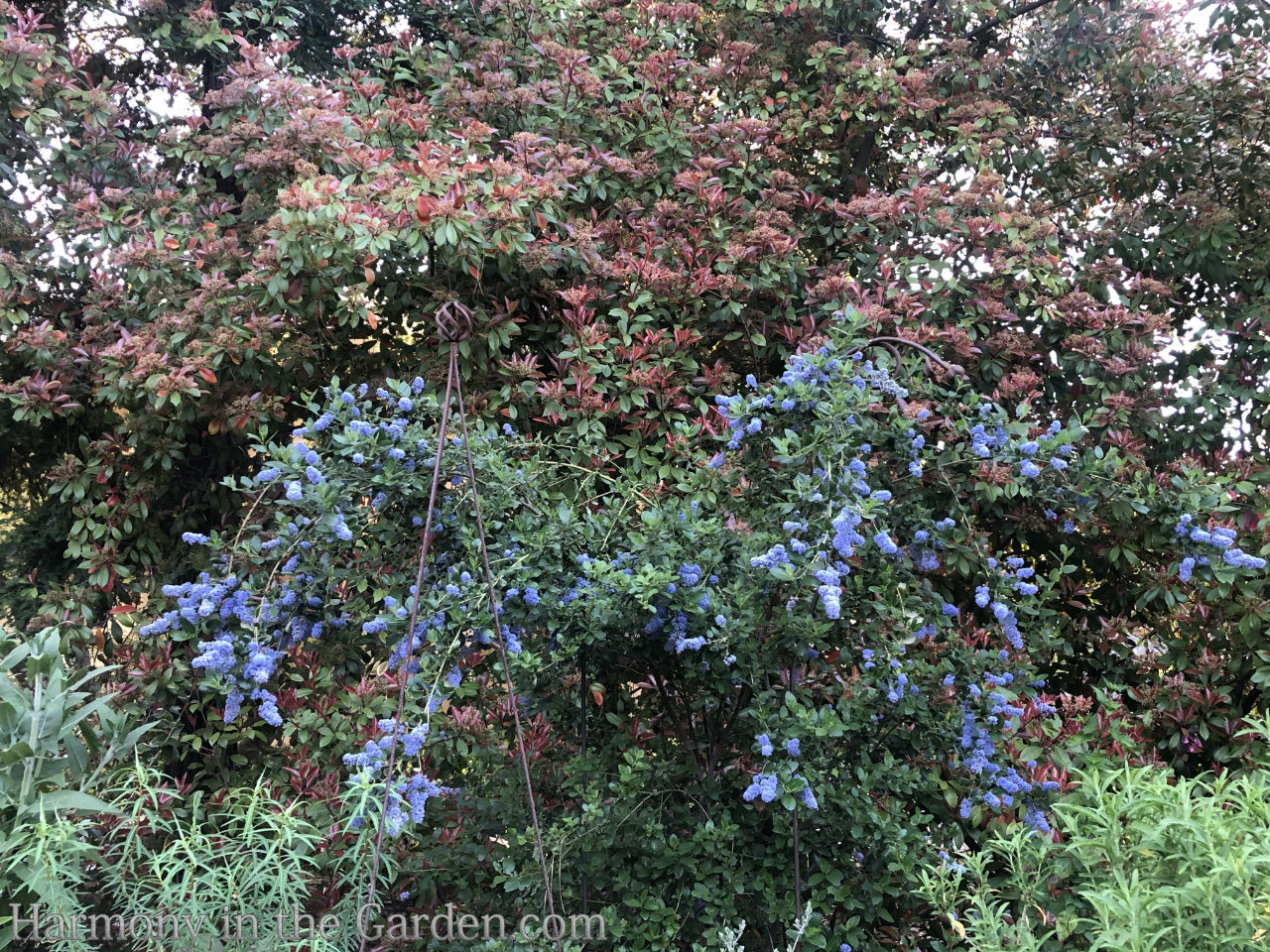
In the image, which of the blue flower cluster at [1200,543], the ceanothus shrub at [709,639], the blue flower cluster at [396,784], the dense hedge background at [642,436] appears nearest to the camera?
the blue flower cluster at [396,784]

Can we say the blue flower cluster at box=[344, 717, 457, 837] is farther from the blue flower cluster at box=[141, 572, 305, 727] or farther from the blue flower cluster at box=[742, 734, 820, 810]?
the blue flower cluster at box=[742, 734, 820, 810]

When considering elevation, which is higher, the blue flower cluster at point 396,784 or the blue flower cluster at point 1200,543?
the blue flower cluster at point 1200,543

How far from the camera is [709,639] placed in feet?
6.84

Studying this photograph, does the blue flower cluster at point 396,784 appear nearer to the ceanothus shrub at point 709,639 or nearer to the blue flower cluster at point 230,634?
the ceanothus shrub at point 709,639

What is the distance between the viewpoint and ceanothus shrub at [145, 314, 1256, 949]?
213 centimetres

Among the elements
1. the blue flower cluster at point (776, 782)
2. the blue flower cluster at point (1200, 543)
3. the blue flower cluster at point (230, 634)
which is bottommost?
the blue flower cluster at point (776, 782)

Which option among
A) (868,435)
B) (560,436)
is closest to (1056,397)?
(868,435)

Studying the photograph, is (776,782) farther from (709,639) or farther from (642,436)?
(642,436)

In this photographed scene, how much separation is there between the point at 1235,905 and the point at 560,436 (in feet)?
7.02

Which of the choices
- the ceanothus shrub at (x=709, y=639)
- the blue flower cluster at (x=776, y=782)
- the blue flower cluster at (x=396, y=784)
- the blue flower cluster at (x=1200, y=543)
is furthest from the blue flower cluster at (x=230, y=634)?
the blue flower cluster at (x=1200, y=543)

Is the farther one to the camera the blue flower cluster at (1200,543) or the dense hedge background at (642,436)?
the blue flower cluster at (1200,543)

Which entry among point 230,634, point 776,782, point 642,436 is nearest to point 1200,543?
point 776,782

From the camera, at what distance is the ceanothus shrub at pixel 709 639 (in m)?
2.13

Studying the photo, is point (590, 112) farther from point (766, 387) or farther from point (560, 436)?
point (766, 387)
